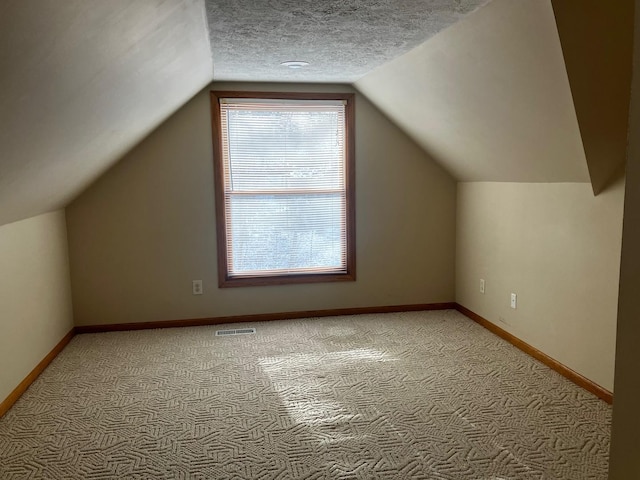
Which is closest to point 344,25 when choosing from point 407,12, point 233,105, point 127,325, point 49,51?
point 407,12

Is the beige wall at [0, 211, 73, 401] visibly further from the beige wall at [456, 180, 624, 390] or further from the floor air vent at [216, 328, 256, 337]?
the beige wall at [456, 180, 624, 390]

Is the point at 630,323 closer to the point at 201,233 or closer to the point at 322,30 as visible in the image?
the point at 322,30

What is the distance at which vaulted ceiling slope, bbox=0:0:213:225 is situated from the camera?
4.42 feet

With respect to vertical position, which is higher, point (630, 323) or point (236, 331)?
point (630, 323)

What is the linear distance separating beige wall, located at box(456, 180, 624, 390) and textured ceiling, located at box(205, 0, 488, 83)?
4.23 ft

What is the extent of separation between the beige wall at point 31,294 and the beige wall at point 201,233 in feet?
0.83

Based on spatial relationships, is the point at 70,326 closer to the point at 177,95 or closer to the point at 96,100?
the point at 177,95

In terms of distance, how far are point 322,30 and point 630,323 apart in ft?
6.85

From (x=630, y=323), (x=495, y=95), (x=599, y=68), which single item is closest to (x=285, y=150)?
(x=495, y=95)

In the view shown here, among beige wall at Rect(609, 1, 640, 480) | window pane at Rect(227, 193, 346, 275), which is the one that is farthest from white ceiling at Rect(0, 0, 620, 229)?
beige wall at Rect(609, 1, 640, 480)

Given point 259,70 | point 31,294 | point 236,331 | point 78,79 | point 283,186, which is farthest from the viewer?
point 283,186

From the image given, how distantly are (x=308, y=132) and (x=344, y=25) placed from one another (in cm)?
171

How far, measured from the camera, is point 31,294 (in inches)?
122

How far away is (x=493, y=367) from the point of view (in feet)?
10.3
